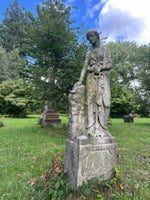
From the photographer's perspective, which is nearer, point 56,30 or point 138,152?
point 138,152

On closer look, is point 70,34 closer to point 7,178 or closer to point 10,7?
point 7,178

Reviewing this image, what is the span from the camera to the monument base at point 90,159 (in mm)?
2443

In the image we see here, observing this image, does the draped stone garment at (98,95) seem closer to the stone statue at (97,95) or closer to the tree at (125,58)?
the stone statue at (97,95)

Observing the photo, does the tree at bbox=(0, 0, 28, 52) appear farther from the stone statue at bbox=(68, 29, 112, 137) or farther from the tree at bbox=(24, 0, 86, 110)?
the stone statue at bbox=(68, 29, 112, 137)

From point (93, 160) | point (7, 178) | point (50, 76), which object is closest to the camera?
point (93, 160)

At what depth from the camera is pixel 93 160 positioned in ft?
8.32

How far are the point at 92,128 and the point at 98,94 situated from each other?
2.15 ft

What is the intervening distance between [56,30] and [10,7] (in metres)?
32.8

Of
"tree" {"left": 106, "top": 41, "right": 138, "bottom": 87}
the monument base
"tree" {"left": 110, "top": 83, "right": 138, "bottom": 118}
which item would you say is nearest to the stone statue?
the monument base

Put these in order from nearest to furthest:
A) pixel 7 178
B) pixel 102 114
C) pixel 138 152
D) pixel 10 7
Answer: pixel 102 114 < pixel 7 178 < pixel 138 152 < pixel 10 7

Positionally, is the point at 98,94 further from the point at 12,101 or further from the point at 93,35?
the point at 12,101

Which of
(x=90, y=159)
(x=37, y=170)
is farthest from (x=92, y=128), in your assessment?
(x=37, y=170)

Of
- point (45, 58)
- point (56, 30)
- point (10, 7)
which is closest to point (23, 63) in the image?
point (45, 58)

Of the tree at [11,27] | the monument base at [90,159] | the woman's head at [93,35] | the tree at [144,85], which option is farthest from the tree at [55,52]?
the tree at [11,27]
